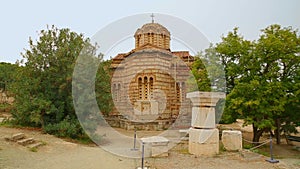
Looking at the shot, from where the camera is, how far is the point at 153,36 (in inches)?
1023

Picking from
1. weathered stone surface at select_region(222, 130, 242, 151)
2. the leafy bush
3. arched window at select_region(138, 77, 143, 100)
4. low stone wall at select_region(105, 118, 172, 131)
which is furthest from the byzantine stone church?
weathered stone surface at select_region(222, 130, 242, 151)

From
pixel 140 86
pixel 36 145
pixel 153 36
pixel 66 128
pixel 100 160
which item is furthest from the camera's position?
pixel 153 36

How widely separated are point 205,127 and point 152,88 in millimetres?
13119

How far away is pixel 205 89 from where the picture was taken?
14805mm

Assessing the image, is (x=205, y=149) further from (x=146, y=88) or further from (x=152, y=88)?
(x=146, y=88)

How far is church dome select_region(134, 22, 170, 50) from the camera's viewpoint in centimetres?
2598

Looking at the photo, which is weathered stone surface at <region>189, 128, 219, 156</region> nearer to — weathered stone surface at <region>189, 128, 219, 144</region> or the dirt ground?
weathered stone surface at <region>189, 128, 219, 144</region>

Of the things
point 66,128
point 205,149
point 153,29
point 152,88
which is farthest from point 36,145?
point 153,29

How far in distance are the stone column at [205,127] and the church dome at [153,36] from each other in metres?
16.4

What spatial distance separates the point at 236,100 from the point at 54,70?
9866 mm

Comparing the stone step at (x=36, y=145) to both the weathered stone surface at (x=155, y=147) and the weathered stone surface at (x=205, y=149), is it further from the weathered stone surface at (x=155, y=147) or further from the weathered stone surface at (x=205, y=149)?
the weathered stone surface at (x=205, y=149)

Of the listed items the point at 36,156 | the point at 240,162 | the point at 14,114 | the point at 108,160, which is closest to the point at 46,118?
the point at 14,114

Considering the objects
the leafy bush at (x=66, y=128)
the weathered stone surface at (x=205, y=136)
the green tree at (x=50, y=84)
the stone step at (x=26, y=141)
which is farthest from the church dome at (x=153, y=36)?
the stone step at (x=26, y=141)

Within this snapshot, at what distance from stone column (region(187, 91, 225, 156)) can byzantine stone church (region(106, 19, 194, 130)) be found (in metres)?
10.8
